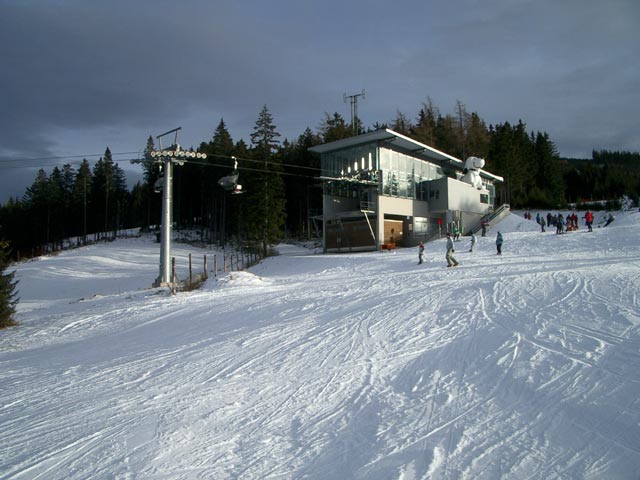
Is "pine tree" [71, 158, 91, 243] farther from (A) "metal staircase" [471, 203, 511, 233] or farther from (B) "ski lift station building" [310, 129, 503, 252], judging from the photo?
(A) "metal staircase" [471, 203, 511, 233]

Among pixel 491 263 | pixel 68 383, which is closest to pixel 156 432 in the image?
pixel 68 383

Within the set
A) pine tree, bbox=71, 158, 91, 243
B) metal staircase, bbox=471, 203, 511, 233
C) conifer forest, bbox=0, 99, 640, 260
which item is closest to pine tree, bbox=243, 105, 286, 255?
conifer forest, bbox=0, 99, 640, 260

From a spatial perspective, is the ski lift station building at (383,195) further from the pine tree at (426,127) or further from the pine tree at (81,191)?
the pine tree at (81,191)

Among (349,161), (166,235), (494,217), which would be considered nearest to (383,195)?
(349,161)

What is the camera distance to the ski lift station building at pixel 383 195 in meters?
32.5

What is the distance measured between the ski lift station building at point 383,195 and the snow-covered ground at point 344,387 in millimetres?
19938

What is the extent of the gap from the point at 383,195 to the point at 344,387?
91.3 feet

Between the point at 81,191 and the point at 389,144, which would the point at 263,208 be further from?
the point at 81,191

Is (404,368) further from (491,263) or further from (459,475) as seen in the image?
(491,263)

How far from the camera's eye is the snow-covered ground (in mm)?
3830

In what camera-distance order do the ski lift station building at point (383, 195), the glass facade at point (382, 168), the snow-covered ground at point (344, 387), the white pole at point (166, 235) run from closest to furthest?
the snow-covered ground at point (344, 387) < the white pole at point (166, 235) < the ski lift station building at point (383, 195) < the glass facade at point (382, 168)

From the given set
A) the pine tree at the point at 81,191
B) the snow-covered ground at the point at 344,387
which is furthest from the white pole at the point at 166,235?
the pine tree at the point at 81,191

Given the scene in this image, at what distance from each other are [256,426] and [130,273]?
2960cm

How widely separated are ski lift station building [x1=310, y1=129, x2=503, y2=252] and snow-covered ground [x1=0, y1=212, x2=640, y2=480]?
785 inches
